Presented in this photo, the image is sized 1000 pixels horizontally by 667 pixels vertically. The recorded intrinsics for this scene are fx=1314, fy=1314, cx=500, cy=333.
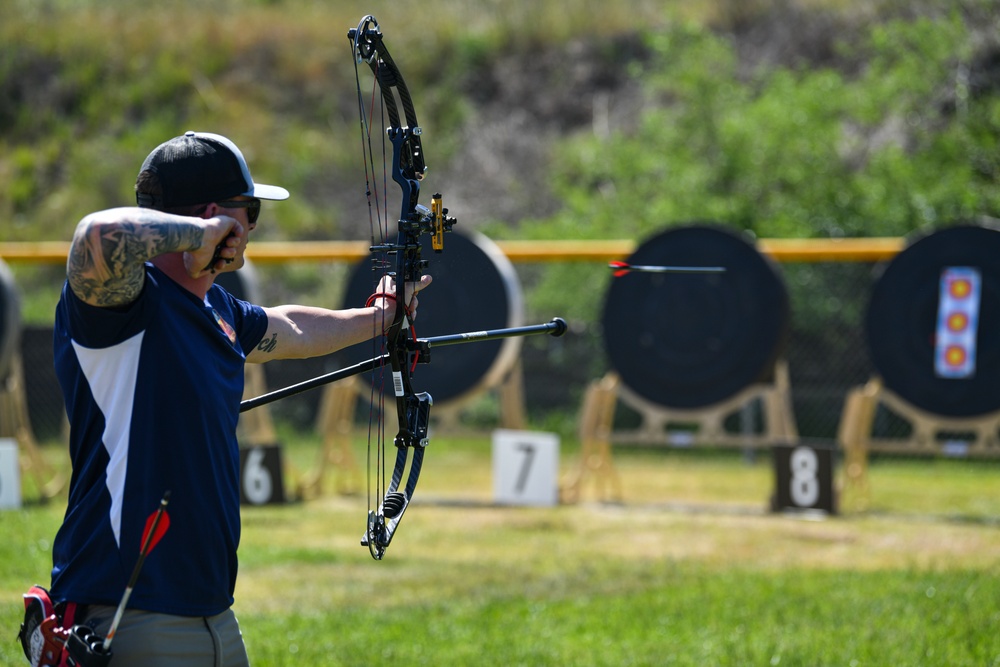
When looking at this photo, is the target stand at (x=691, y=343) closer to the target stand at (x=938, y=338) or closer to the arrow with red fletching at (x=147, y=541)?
the target stand at (x=938, y=338)

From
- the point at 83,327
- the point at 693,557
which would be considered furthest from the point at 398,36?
the point at 83,327

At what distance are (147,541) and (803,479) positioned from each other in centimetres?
624

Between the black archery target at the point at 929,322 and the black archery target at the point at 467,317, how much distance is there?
247cm

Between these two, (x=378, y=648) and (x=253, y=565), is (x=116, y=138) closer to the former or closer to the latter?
(x=253, y=565)

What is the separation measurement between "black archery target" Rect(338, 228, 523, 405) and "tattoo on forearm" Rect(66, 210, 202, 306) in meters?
5.64

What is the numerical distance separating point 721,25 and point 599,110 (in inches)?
84.6

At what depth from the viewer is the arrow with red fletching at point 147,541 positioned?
2.33m

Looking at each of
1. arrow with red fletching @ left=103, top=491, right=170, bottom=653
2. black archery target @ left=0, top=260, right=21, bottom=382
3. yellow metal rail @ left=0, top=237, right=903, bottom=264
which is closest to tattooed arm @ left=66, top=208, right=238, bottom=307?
arrow with red fletching @ left=103, top=491, right=170, bottom=653

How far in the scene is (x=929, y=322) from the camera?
28.7 ft

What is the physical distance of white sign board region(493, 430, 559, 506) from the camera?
8.41m

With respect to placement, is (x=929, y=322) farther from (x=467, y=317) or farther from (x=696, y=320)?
(x=467, y=317)

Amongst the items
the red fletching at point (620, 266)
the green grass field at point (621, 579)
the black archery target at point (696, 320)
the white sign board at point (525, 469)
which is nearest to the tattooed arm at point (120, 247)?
the red fletching at point (620, 266)

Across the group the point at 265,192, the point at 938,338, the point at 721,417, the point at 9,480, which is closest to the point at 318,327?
the point at 265,192

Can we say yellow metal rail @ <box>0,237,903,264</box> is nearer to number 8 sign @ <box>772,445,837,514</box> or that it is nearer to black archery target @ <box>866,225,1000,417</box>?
black archery target @ <box>866,225,1000,417</box>
